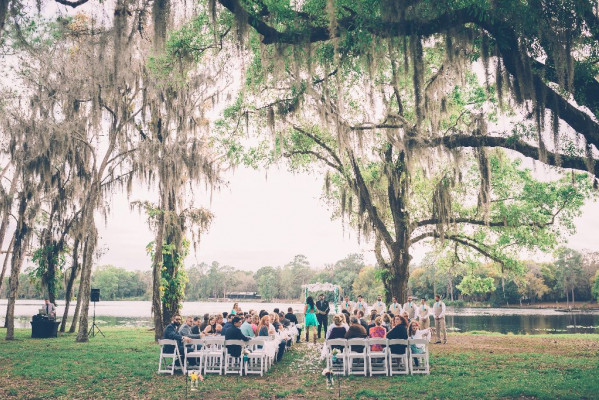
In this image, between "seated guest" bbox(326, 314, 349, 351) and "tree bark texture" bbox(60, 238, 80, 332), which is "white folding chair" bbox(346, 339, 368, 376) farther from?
"tree bark texture" bbox(60, 238, 80, 332)

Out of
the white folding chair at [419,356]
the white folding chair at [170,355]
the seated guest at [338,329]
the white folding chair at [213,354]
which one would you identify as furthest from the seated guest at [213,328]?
the white folding chair at [419,356]

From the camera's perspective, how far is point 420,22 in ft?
23.5

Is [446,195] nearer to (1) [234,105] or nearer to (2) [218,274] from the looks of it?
(1) [234,105]

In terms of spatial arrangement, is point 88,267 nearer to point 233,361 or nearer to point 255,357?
point 233,361

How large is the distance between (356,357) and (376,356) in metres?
0.51

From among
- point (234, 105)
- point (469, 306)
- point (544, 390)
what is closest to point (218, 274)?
point (469, 306)

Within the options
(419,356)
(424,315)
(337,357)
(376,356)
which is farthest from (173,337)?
(424,315)

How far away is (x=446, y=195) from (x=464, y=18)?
8005 millimetres

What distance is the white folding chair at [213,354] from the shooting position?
876cm

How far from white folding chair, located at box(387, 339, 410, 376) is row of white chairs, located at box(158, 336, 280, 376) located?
7.86ft

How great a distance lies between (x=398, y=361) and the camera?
922 cm

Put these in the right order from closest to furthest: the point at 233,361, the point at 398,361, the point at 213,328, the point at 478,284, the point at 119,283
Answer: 1. the point at 398,361
2. the point at 233,361
3. the point at 213,328
4. the point at 478,284
5. the point at 119,283

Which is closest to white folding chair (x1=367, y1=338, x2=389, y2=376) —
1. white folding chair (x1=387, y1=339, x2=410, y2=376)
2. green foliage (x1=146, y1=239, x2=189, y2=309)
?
white folding chair (x1=387, y1=339, x2=410, y2=376)

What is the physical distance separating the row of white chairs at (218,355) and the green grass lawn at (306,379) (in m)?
0.28
